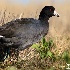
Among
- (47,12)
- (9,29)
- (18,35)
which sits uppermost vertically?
(47,12)

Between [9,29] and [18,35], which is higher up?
[9,29]

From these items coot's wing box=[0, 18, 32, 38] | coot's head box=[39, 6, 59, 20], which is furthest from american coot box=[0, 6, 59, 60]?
coot's head box=[39, 6, 59, 20]

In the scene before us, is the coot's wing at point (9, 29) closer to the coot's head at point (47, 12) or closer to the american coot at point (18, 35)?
the american coot at point (18, 35)

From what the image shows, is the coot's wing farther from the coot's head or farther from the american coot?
the coot's head

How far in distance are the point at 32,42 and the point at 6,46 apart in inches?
25.0

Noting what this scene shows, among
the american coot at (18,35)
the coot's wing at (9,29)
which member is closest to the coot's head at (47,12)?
the american coot at (18,35)

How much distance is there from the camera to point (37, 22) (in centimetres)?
984

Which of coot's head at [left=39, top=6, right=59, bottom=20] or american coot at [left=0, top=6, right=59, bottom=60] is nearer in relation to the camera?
american coot at [left=0, top=6, right=59, bottom=60]

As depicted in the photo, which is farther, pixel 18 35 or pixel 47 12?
pixel 47 12

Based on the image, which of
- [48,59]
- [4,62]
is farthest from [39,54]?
[4,62]

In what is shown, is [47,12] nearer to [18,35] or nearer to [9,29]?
[18,35]

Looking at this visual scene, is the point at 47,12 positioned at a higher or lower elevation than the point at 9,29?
higher

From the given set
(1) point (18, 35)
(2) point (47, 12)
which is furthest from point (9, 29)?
(2) point (47, 12)

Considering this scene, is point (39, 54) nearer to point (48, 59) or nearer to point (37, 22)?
point (48, 59)
